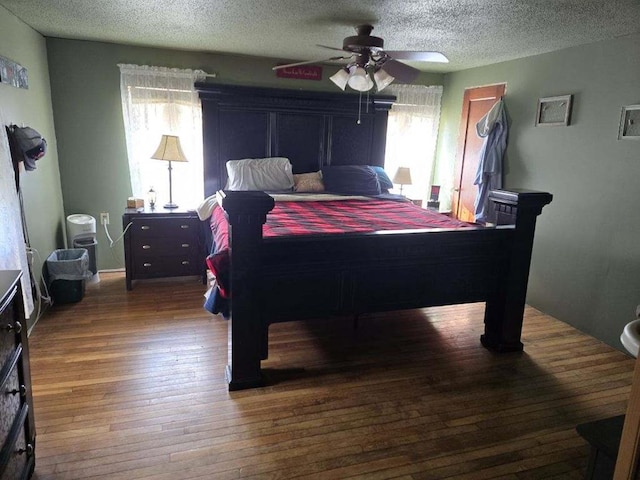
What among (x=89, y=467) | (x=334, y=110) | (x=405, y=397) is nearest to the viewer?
(x=89, y=467)

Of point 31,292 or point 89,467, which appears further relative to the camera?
point 31,292

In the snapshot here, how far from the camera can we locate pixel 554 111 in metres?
3.48

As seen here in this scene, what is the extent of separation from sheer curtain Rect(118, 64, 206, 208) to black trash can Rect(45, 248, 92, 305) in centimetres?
100

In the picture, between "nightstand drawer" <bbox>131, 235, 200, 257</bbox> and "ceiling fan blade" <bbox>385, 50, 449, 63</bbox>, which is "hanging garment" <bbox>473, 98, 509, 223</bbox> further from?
"nightstand drawer" <bbox>131, 235, 200, 257</bbox>

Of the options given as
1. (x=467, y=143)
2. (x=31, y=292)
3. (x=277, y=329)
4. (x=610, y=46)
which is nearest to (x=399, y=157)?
(x=467, y=143)

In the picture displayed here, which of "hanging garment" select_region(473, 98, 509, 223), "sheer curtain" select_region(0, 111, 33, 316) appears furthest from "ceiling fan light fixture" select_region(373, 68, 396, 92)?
"sheer curtain" select_region(0, 111, 33, 316)

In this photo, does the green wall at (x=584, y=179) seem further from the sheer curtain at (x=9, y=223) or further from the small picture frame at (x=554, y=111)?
the sheer curtain at (x=9, y=223)

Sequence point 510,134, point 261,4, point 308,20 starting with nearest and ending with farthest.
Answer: point 261,4 < point 308,20 < point 510,134

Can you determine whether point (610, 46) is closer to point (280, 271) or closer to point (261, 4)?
point (261, 4)

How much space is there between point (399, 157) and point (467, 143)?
30.4 inches

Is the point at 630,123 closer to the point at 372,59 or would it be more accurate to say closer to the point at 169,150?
the point at 372,59

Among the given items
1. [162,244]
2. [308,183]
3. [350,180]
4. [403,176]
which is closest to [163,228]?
[162,244]

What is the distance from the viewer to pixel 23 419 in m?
1.60

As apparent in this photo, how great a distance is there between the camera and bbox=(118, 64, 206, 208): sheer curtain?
397 cm
